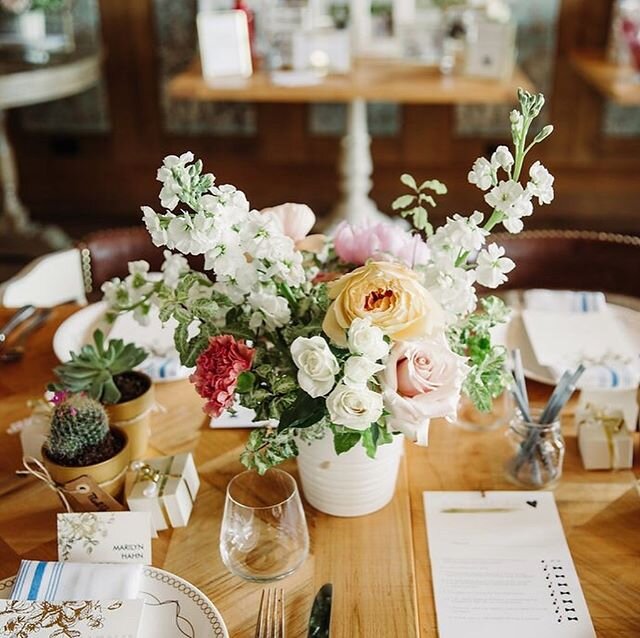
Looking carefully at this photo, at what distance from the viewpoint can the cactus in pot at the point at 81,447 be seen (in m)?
1.15

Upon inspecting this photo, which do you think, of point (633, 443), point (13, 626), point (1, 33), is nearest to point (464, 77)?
point (1, 33)

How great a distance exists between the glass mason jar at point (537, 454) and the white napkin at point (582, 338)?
0.82ft

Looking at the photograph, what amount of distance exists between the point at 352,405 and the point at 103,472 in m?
0.41

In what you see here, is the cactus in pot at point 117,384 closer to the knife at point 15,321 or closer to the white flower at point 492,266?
the knife at point 15,321

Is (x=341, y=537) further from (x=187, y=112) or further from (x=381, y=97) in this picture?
(x=187, y=112)

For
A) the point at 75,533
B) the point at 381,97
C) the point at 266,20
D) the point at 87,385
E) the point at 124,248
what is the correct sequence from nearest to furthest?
the point at 75,533 < the point at 87,385 < the point at 124,248 < the point at 381,97 < the point at 266,20

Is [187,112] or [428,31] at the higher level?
[428,31]

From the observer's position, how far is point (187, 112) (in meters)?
4.09

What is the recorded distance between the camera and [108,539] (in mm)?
1098

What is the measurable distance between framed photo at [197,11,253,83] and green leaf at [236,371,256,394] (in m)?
2.47

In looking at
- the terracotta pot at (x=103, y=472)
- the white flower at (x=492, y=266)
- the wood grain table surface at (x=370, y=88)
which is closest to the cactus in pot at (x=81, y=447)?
the terracotta pot at (x=103, y=472)

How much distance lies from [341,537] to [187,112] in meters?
3.24

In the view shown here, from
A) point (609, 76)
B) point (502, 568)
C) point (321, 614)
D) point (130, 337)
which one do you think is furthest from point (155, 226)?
point (609, 76)

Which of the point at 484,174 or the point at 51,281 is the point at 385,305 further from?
the point at 51,281
